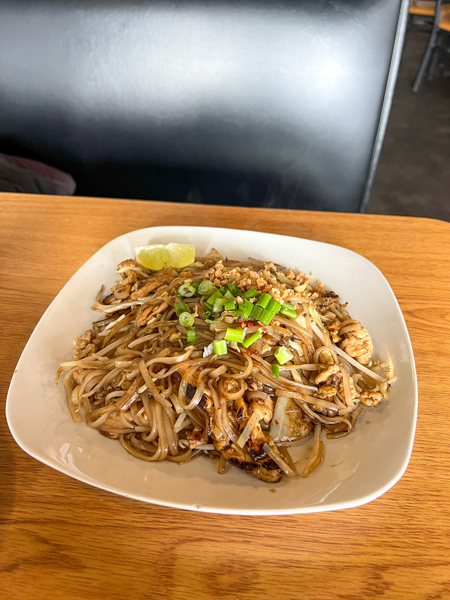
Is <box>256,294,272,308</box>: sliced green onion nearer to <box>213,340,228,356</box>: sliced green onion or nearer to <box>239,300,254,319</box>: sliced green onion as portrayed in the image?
<box>239,300,254,319</box>: sliced green onion

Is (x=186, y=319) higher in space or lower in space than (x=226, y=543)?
higher

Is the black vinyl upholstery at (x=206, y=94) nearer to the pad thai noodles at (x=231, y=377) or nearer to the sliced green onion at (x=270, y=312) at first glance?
the pad thai noodles at (x=231, y=377)

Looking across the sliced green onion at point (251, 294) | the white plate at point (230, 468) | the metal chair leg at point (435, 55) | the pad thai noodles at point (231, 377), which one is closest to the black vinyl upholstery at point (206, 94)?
the white plate at point (230, 468)

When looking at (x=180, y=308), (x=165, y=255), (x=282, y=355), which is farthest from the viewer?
(x=165, y=255)

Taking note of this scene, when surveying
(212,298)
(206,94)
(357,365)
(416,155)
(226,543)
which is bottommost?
(416,155)

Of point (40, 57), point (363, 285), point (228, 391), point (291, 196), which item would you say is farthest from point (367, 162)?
point (40, 57)

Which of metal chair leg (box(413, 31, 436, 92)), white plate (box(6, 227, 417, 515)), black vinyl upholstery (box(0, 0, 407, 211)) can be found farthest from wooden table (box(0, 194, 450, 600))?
metal chair leg (box(413, 31, 436, 92))

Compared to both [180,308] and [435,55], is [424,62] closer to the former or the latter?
[435,55]

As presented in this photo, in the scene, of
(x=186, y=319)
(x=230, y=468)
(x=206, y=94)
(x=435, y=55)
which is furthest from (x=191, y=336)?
(x=435, y=55)

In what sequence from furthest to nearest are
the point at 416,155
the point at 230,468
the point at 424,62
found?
the point at 424,62, the point at 416,155, the point at 230,468
